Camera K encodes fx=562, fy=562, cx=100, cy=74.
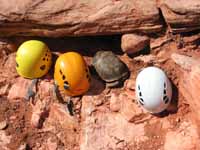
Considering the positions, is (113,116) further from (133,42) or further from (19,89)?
(19,89)

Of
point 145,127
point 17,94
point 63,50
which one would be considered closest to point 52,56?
point 63,50

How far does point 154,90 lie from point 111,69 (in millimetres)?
525

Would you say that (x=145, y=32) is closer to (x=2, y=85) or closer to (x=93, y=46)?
(x=93, y=46)

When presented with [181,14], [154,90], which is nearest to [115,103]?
[154,90]

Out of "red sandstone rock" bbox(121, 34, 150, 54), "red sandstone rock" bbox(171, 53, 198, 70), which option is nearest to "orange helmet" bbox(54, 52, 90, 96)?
"red sandstone rock" bbox(121, 34, 150, 54)

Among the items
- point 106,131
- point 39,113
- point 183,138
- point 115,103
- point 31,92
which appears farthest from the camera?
point 31,92

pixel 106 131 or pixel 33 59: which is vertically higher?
pixel 33 59

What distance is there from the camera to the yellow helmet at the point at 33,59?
5035 millimetres

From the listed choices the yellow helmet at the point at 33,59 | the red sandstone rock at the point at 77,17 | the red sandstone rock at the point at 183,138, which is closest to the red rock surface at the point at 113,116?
the red sandstone rock at the point at 183,138

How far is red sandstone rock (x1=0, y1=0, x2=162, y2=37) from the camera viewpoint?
4.79 metres

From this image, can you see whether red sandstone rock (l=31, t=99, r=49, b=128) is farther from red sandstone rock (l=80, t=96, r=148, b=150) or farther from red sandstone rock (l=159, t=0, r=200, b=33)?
red sandstone rock (l=159, t=0, r=200, b=33)

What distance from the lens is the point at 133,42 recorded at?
4914 millimetres

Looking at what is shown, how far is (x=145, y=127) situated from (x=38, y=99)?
1.05 metres

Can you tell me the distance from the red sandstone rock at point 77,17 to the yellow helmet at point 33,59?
16 centimetres
